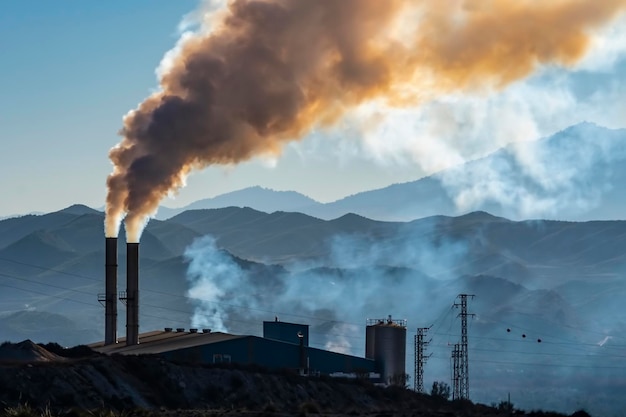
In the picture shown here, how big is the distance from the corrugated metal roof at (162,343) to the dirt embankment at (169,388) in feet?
25.4

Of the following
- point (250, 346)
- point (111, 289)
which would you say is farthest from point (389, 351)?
point (111, 289)

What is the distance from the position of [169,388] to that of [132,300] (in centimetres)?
2304

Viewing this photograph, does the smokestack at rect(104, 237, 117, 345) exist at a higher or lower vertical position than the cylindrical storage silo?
higher

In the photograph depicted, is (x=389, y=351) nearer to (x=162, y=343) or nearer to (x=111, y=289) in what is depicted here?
(x=162, y=343)

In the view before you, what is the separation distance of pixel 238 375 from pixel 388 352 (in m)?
24.9

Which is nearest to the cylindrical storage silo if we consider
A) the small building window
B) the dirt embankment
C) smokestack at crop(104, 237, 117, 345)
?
the dirt embankment

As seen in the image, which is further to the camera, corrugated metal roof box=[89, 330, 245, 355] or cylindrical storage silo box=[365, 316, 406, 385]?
cylindrical storage silo box=[365, 316, 406, 385]

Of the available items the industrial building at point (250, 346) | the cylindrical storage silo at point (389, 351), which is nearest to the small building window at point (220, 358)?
the industrial building at point (250, 346)

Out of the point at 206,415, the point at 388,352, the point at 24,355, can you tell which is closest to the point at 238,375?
the point at 24,355

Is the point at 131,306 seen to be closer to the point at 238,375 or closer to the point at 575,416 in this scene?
the point at 238,375

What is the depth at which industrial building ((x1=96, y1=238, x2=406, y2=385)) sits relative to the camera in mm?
107688

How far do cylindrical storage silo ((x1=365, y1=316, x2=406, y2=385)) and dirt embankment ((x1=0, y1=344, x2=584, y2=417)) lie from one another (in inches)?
344

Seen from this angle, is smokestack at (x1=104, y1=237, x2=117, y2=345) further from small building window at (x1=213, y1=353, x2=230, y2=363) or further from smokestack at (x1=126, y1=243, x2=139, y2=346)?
small building window at (x1=213, y1=353, x2=230, y2=363)

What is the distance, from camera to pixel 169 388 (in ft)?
298
